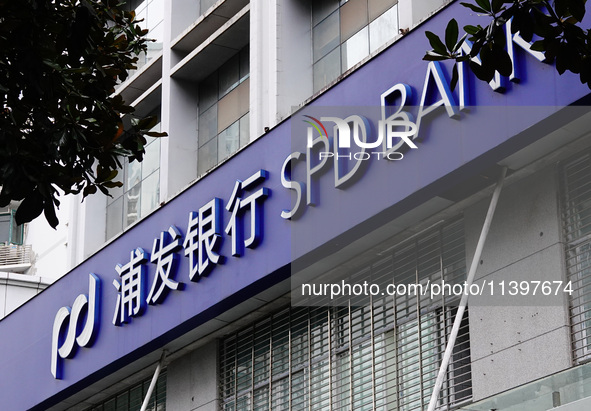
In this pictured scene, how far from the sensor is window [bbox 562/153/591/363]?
11.3 metres

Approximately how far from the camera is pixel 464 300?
11.9m

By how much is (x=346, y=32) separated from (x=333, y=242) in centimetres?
399

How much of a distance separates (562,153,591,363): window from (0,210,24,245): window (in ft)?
60.3

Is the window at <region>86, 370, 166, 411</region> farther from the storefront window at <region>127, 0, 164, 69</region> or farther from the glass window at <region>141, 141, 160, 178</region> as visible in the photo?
the storefront window at <region>127, 0, 164, 69</region>

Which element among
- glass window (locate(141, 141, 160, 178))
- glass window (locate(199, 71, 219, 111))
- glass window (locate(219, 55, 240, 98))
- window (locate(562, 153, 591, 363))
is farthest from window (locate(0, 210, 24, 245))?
window (locate(562, 153, 591, 363))

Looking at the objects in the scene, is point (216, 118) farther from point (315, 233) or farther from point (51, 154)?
point (51, 154)

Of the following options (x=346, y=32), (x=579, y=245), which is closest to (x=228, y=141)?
(x=346, y=32)

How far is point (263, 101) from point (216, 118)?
2.66m

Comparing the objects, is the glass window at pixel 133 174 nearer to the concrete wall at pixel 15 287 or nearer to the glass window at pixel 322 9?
the concrete wall at pixel 15 287

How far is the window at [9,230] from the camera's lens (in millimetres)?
28375

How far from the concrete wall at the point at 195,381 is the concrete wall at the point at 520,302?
4.70 meters

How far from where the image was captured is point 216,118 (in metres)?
19.3

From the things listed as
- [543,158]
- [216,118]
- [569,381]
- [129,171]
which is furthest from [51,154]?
[129,171]

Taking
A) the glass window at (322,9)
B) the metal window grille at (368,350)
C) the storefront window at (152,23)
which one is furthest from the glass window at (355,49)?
the storefront window at (152,23)
